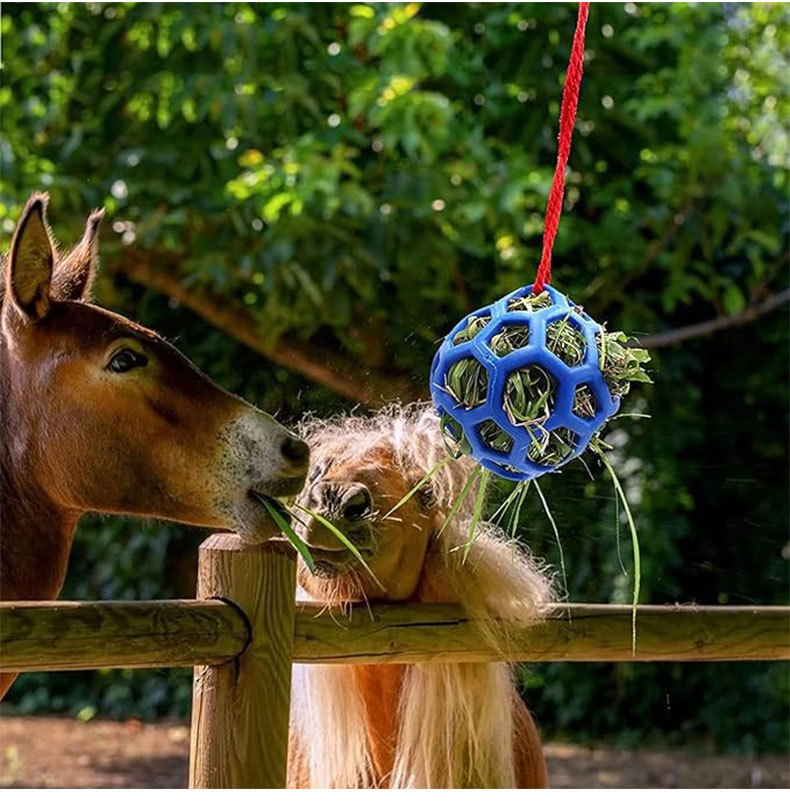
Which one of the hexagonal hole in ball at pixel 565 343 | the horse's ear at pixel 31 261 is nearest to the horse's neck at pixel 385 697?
the hexagonal hole in ball at pixel 565 343

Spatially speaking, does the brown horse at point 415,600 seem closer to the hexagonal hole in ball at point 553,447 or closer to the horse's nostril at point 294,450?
the horse's nostril at point 294,450

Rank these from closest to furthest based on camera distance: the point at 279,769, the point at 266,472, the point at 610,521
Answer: the point at 266,472
the point at 279,769
the point at 610,521

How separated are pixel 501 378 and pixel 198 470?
334 mm

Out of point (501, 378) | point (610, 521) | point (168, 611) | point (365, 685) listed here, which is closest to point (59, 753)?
point (610, 521)

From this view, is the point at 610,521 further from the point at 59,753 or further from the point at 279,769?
the point at 59,753

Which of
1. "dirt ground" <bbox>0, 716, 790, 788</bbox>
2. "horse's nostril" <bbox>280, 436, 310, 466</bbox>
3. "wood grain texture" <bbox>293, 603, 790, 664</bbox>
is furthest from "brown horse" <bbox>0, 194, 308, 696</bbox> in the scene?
"dirt ground" <bbox>0, 716, 790, 788</bbox>

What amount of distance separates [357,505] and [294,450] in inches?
8.5

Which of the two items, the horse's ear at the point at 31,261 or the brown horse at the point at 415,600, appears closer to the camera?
the horse's ear at the point at 31,261

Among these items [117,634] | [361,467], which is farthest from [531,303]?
[117,634]

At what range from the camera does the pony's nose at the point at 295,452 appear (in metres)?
1.25

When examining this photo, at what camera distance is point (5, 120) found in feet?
10.9

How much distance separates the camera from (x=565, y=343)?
114 cm

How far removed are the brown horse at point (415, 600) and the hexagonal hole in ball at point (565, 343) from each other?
0.41m

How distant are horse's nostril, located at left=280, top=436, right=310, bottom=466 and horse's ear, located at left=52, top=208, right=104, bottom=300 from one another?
0.30 metres
